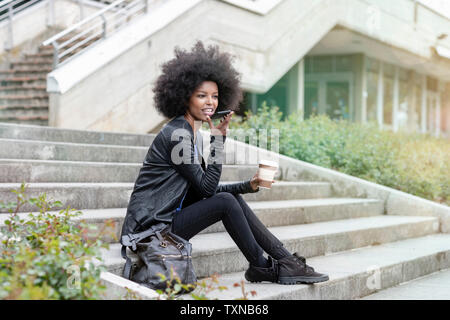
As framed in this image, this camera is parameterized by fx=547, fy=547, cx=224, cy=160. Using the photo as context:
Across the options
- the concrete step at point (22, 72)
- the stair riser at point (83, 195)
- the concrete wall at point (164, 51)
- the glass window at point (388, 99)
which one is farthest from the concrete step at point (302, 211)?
the glass window at point (388, 99)

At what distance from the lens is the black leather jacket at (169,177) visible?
11.3 feet

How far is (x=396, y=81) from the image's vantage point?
19797 millimetres

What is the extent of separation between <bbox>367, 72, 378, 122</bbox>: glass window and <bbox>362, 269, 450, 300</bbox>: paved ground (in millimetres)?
13611

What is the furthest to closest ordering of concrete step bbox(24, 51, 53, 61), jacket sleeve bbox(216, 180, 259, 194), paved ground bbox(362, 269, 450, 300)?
concrete step bbox(24, 51, 53, 61) → paved ground bbox(362, 269, 450, 300) → jacket sleeve bbox(216, 180, 259, 194)

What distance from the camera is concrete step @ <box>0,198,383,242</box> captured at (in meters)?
4.22

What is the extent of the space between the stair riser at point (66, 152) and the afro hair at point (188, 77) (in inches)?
69.0

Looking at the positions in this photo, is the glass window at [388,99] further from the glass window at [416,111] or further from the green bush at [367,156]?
the green bush at [367,156]

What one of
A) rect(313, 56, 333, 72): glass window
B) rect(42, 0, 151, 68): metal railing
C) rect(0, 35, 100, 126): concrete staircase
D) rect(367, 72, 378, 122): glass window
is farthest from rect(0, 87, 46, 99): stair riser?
rect(367, 72, 378, 122): glass window

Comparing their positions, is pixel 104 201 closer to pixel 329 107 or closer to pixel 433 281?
pixel 433 281

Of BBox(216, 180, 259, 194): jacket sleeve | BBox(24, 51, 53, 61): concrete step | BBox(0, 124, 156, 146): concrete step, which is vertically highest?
BBox(24, 51, 53, 61): concrete step

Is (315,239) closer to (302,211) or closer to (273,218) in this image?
(273,218)

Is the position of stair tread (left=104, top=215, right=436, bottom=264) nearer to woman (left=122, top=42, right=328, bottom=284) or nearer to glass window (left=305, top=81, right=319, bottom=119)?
woman (left=122, top=42, right=328, bottom=284)

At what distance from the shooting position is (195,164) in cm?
350
